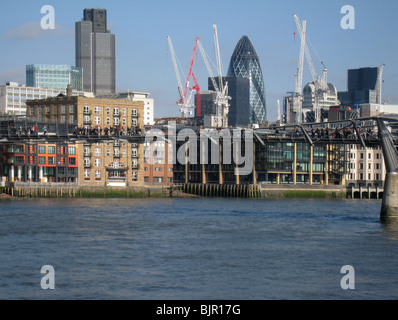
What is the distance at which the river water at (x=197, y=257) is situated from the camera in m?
38.0

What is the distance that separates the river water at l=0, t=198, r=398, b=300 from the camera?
38031 millimetres

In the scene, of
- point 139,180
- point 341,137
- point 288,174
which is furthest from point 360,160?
point 341,137

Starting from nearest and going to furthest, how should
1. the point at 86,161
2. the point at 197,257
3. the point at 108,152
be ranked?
the point at 197,257
the point at 86,161
the point at 108,152

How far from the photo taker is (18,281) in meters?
39.8

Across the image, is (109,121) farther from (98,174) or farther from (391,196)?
(391,196)

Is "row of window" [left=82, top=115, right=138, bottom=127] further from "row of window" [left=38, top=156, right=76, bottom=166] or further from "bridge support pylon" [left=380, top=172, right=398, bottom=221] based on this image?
"bridge support pylon" [left=380, top=172, right=398, bottom=221]

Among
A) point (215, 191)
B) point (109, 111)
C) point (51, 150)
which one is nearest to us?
point (51, 150)

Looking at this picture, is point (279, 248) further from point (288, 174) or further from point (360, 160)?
point (360, 160)

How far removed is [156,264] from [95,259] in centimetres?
396

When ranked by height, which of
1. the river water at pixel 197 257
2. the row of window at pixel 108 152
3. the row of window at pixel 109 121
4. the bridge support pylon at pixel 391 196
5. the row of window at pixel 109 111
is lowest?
the river water at pixel 197 257

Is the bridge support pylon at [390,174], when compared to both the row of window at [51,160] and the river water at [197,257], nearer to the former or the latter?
the river water at [197,257]

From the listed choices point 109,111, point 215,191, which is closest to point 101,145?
point 109,111

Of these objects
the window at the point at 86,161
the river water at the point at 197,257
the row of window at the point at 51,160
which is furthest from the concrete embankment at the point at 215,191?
the river water at the point at 197,257

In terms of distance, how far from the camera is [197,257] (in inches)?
1886
